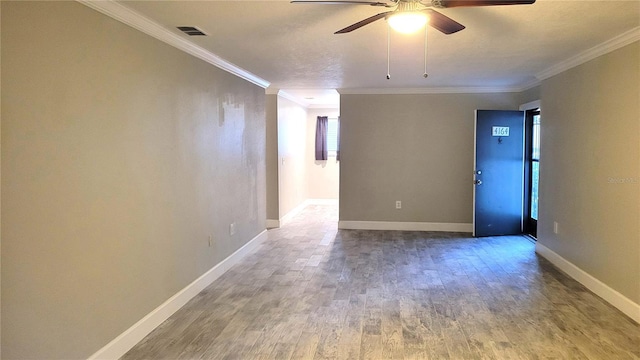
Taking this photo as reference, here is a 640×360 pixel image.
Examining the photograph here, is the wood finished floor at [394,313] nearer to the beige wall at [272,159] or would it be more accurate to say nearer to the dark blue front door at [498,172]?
the dark blue front door at [498,172]

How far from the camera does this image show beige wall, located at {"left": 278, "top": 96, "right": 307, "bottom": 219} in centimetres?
743

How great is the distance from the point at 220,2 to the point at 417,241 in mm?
4493

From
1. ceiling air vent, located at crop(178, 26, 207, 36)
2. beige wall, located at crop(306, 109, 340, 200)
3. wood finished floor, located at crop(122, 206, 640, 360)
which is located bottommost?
wood finished floor, located at crop(122, 206, 640, 360)

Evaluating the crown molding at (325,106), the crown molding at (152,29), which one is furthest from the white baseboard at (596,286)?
the crown molding at (325,106)

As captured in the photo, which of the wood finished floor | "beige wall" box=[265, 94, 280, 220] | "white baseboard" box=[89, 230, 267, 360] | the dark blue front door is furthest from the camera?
"beige wall" box=[265, 94, 280, 220]

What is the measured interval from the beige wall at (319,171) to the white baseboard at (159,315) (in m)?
5.04

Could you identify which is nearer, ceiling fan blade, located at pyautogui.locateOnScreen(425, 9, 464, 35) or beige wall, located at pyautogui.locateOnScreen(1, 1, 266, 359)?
beige wall, located at pyautogui.locateOnScreen(1, 1, 266, 359)

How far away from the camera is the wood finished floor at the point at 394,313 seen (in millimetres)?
2883

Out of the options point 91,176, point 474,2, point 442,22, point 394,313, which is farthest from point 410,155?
point 91,176

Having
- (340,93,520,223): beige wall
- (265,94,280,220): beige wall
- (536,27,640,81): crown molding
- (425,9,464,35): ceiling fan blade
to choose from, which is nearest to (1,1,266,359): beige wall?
(425,9,464,35): ceiling fan blade

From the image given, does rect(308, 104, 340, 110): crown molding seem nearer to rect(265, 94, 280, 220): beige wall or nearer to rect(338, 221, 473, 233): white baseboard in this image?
rect(265, 94, 280, 220): beige wall

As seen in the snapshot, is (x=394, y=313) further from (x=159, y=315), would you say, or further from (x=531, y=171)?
(x=531, y=171)

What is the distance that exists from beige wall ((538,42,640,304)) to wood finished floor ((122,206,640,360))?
0.36m

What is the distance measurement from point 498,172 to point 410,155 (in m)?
1.34
